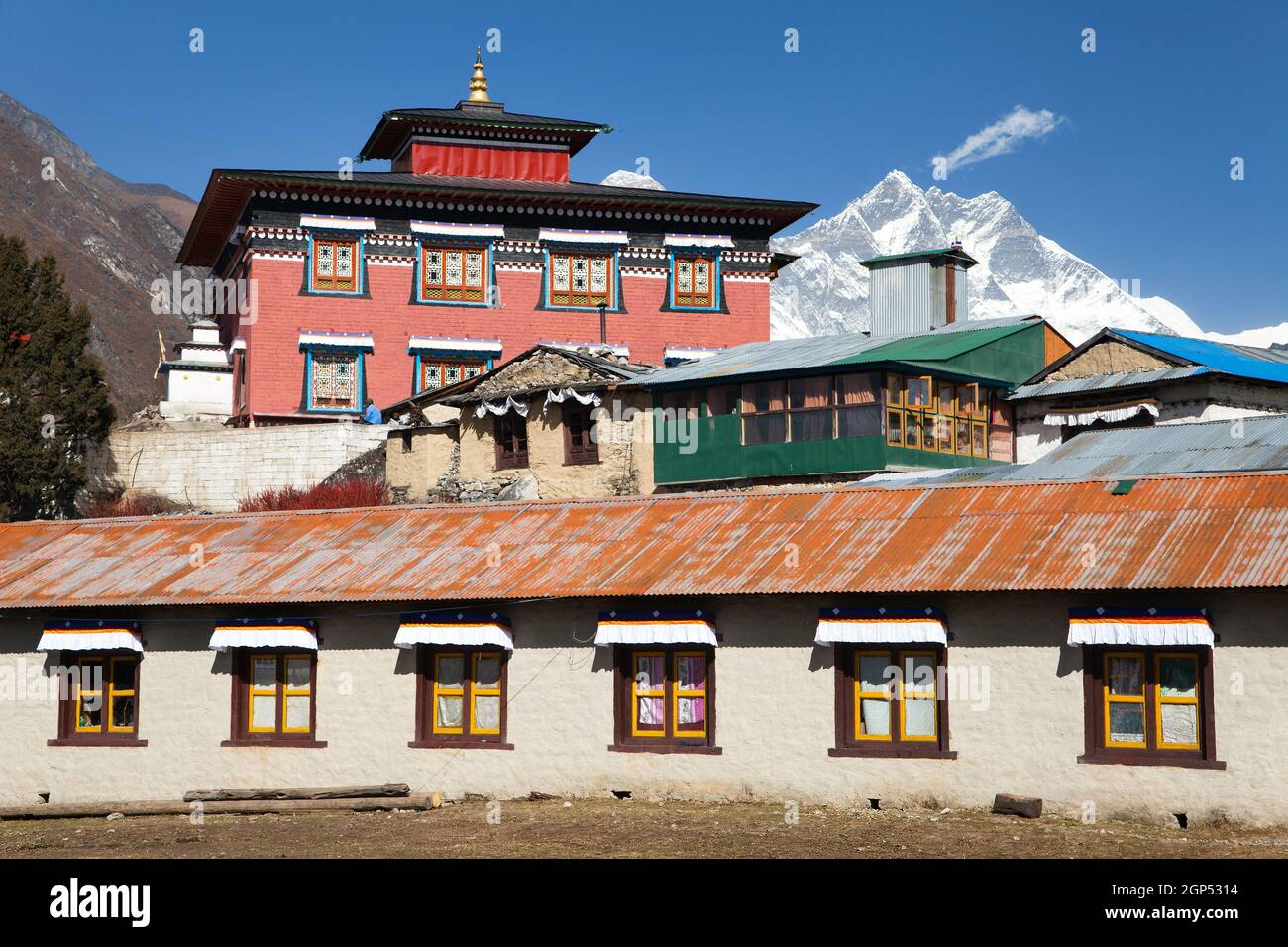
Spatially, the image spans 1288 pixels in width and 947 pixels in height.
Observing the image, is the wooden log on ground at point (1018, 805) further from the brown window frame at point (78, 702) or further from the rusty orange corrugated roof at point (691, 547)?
the brown window frame at point (78, 702)

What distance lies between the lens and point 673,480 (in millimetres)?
44156

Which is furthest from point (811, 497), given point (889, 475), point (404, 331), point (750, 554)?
point (404, 331)

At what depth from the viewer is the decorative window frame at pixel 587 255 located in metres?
55.5

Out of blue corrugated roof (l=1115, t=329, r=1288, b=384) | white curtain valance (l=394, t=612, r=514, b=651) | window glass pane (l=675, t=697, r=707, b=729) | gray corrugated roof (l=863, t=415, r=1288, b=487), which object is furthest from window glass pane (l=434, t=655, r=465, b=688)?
blue corrugated roof (l=1115, t=329, r=1288, b=384)

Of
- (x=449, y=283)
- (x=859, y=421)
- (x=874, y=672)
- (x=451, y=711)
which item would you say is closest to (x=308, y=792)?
(x=451, y=711)

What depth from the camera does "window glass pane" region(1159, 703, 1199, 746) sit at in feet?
66.8

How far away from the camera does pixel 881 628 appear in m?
A: 21.9

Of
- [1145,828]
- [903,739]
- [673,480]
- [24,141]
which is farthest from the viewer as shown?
[24,141]

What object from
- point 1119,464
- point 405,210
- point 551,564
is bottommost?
point 551,564

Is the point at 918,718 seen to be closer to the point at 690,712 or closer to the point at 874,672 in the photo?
the point at 874,672
